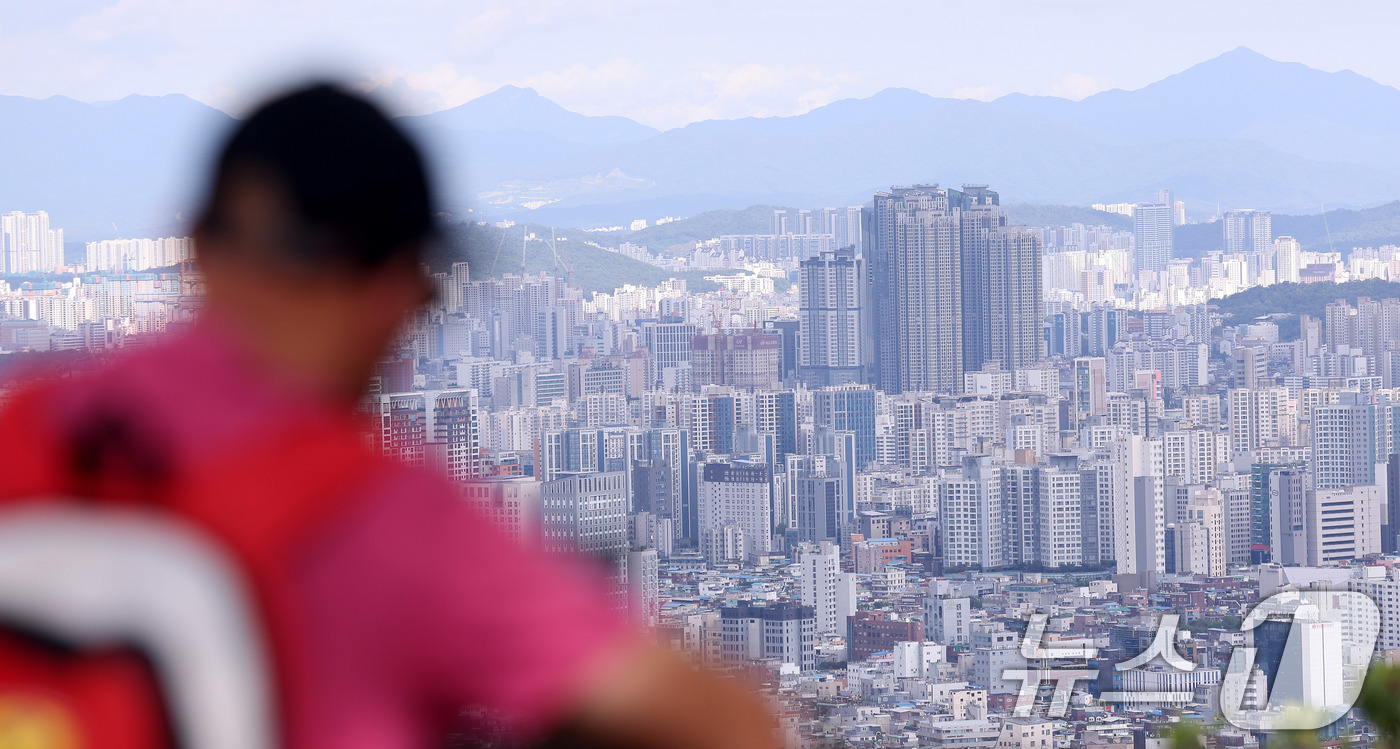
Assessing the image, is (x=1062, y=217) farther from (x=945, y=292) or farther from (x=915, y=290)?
(x=915, y=290)

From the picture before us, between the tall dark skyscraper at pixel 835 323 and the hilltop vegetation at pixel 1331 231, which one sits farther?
the hilltop vegetation at pixel 1331 231

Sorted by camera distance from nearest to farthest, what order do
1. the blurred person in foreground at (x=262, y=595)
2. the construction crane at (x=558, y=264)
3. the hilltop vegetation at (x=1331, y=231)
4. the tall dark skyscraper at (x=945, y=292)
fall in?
the blurred person in foreground at (x=262, y=595)
the construction crane at (x=558, y=264)
the tall dark skyscraper at (x=945, y=292)
the hilltop vegetation at (x=1331, y=231)

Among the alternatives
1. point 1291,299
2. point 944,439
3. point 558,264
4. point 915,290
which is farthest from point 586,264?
point 1291,299

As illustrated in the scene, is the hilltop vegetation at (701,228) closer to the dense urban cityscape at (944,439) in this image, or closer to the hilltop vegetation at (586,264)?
the dense urban cityscape at (944,439)

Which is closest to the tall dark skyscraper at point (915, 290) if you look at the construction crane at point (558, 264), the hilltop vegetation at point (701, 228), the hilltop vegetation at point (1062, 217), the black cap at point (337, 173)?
the hilltop vegetation at point (1062, 217)

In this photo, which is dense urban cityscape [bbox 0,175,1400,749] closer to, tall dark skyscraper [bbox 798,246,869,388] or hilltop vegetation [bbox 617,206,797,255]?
tall dark skyscraper [bbox 798,246,869,388]

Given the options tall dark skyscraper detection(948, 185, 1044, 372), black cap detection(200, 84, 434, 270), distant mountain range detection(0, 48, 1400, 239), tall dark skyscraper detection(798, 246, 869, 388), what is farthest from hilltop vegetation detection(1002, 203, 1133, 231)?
black cap detection(200, 84, 434, 270)
